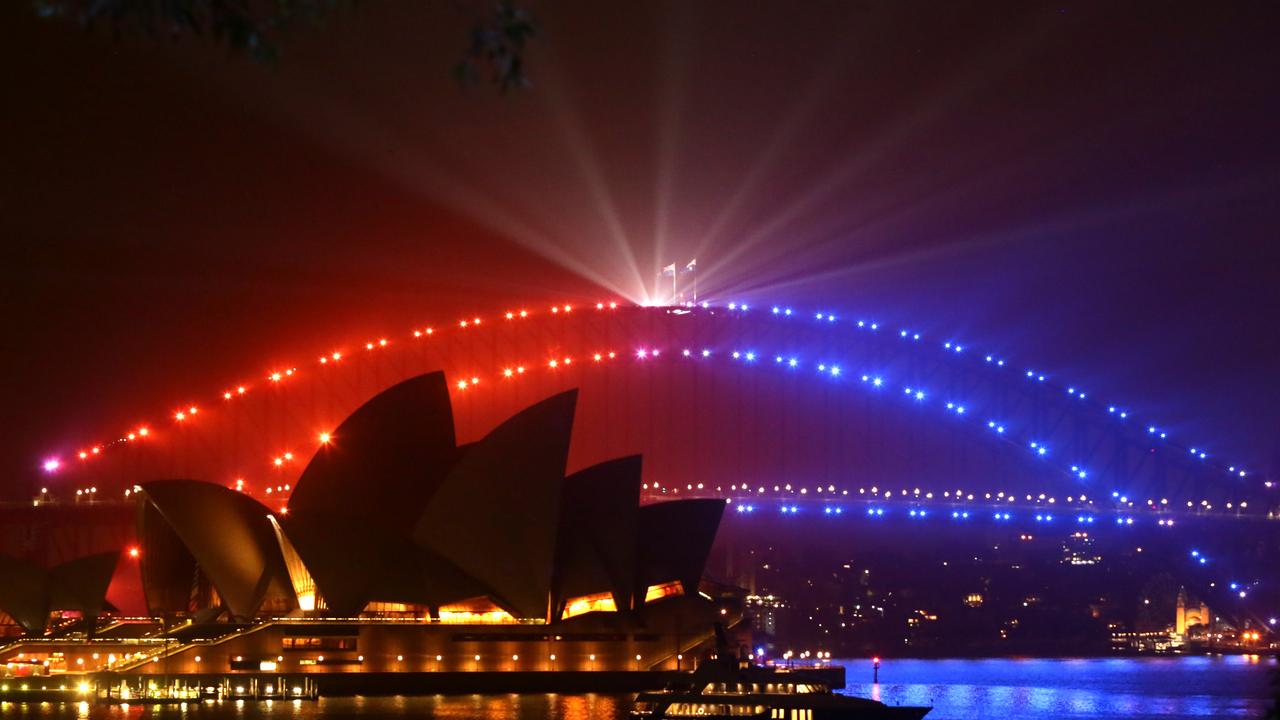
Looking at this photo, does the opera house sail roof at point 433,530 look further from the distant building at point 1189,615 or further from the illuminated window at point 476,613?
the distant building at point 1189,615

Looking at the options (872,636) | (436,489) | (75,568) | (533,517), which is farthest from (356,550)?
(872,636)

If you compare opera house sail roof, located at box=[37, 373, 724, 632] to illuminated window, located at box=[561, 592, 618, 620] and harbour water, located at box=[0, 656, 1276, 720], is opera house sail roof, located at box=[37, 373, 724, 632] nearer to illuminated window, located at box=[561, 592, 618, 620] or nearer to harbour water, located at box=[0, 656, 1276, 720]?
illuminated window, located at box=[561, 592, 618, 620]

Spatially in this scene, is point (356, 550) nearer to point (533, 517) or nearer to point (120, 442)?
point (533, 517)

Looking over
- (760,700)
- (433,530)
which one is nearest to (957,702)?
(760,700)

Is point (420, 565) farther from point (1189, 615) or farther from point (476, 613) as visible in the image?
point (1189, 615)

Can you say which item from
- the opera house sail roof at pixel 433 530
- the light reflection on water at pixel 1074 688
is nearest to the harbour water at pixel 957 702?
the light reflection on water at pixel 1074 688
